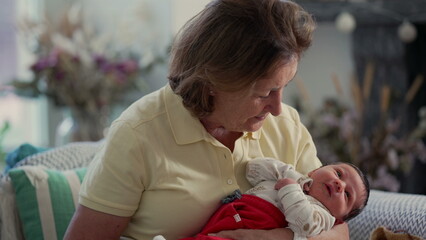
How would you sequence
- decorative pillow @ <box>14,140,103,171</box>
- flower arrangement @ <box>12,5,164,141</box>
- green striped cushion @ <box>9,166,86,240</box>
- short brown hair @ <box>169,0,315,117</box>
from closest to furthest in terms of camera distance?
short brown hair @ <box>169,0,315,117</box> < green striped cushion @ <box>9,166,86,240</box> < decorative pillow @ <box>14,140,103,171</box> < flower arrangement @ <box>12,5,164,141</box>

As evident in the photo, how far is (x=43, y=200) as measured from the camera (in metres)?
2.12

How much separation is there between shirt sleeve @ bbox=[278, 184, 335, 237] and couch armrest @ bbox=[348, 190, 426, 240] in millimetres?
382

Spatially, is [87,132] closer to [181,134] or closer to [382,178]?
[382,178]

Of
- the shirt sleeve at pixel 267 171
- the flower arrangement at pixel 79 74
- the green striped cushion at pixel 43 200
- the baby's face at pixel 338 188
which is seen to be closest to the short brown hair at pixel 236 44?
the shirt sleeve at pixel 267 171

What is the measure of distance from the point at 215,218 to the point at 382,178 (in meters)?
1.84

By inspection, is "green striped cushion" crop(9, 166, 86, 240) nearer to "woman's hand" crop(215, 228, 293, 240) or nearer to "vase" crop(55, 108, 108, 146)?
"woman's hand" crop(215, 228, 293, 240)

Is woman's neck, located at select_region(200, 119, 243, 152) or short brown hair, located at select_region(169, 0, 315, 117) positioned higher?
short brown hair, located at select_region(169, 0, 315, 117)

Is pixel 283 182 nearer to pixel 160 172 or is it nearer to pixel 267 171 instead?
pixel 267 171

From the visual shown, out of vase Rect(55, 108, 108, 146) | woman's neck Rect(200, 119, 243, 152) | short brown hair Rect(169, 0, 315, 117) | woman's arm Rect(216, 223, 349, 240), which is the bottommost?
vase Rect(55, 108, 108, 146)

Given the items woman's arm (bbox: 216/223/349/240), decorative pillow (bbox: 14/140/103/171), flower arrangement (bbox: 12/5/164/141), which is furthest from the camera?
flower arrangement (bbox: 12/5/164/141)

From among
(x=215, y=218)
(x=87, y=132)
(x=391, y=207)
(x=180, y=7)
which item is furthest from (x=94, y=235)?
(x=180, y=7)

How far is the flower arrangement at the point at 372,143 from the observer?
357cm

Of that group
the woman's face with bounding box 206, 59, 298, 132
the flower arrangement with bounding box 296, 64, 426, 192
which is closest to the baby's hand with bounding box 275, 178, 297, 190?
the woman's face with bounding box 206, 59, 298, 132

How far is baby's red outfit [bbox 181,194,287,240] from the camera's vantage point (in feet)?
6.04
